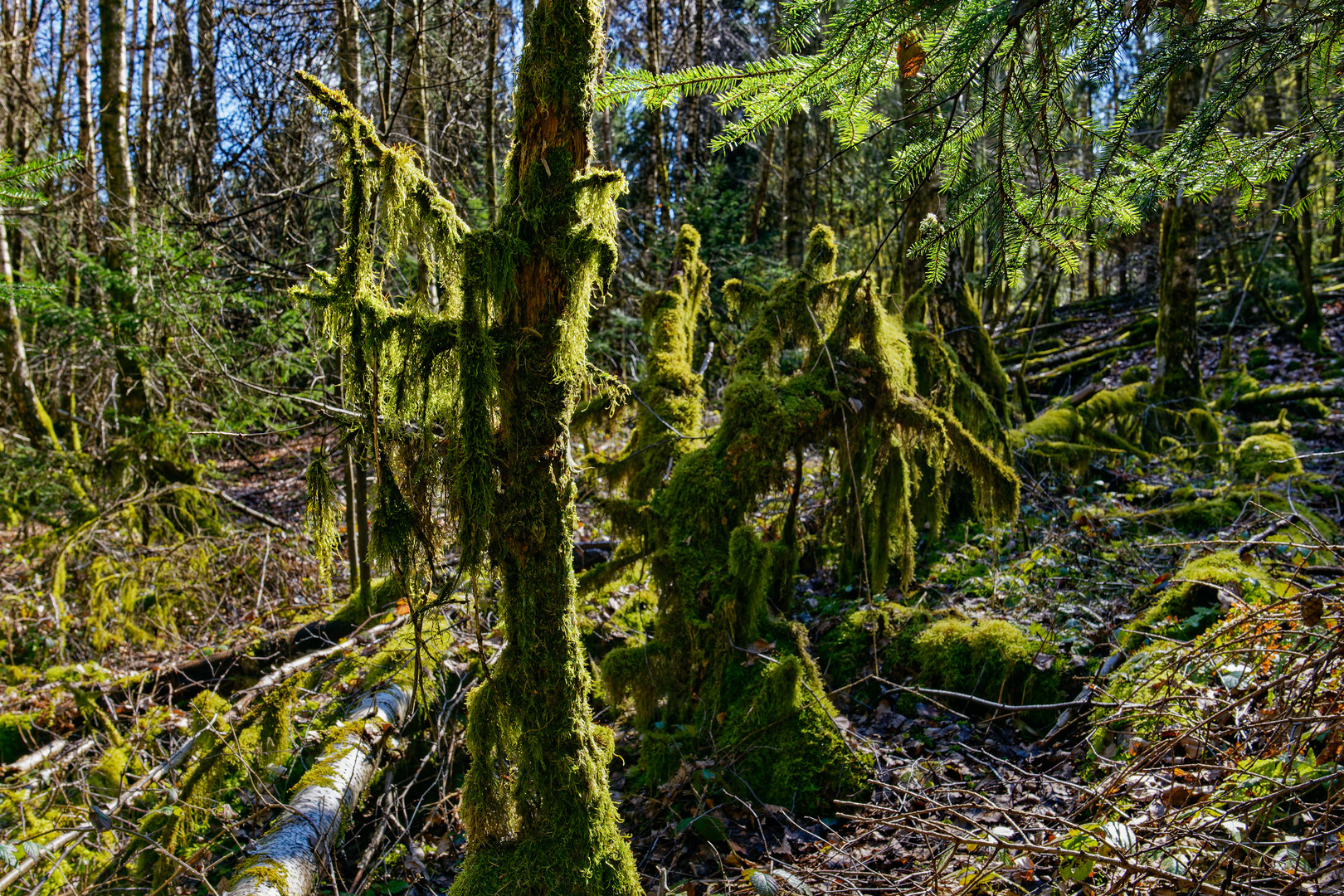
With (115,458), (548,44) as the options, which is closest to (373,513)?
(548,44)

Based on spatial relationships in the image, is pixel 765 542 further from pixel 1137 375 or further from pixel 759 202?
pixel 759 202

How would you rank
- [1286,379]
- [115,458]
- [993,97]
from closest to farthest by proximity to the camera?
[993,97]
[115,458]
[1286,379]

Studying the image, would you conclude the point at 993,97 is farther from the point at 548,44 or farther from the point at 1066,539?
the point at 1066,539

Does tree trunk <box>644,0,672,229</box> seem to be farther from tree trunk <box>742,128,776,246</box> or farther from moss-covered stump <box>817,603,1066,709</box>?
moss-covered stump <box>817,603,1066,709</box>

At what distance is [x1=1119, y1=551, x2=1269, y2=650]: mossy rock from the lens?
3.98 m

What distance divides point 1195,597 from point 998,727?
1.38 meters

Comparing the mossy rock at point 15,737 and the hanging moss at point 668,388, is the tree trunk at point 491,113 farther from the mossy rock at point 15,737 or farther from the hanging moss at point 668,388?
the mossy rock at point 15,737

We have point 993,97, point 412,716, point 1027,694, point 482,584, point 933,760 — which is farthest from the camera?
point 412,716

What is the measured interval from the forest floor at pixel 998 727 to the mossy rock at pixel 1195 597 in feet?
0.20

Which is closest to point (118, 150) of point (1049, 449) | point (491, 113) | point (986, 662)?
point (491, 113)

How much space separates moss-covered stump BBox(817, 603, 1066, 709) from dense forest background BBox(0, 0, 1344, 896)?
31mm

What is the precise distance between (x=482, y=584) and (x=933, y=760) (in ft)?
8.78

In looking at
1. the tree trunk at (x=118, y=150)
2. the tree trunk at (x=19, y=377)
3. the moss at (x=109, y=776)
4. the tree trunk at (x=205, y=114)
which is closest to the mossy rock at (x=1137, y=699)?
the moss at (x=109, y=776)

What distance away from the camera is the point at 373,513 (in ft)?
8.01
